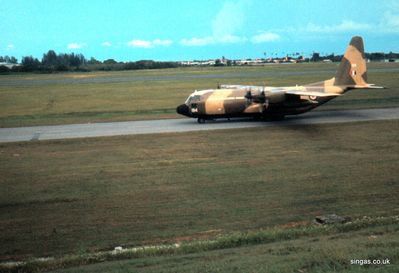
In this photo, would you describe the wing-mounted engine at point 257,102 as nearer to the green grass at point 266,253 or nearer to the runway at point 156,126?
the runway at point 156,126

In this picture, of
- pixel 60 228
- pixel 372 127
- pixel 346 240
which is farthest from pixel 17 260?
pixel 372 127

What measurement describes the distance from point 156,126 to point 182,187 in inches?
680

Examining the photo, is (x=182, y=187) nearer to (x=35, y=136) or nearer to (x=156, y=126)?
(x=156, y=126)

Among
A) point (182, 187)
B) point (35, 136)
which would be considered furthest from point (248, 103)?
point (182, 187)

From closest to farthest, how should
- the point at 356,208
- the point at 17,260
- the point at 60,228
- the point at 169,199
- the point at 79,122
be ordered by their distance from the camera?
the point at 17,260 → the point at 60,228 → the point at 356,208 → the point at 169,199 → the point at 79,122

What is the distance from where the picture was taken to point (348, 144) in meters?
30.6

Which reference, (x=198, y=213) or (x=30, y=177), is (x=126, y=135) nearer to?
(x=30, y=177)

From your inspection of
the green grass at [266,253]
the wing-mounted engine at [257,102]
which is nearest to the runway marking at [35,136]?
the wing-mounted engine at [257,102]

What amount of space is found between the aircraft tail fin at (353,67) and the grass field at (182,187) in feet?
31.8

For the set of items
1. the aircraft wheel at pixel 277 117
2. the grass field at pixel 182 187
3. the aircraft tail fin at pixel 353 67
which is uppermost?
the aircraft tail fin at pixel 353 67

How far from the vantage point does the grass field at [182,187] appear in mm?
16719

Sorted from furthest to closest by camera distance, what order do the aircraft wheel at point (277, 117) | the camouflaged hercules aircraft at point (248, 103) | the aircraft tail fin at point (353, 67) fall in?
the aircraft tail fin at point (353, 67) < the aircraft wheel at point (277, 117) < the camouflaged hercules aircraft at point (248, 103)

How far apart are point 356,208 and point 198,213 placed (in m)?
6.20

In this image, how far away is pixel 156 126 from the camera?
128ft
